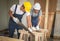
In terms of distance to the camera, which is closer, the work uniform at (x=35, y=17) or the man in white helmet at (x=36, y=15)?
the man in white helmet at (x=36, y=15)

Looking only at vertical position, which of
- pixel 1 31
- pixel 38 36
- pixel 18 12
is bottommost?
pixel 1 31

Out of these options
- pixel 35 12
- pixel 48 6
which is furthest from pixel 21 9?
pixel 48 6

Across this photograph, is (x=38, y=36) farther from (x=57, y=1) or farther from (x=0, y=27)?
(x=0, y=27)

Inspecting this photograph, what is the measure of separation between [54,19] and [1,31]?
1.69 m

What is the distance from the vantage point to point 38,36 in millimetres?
3041

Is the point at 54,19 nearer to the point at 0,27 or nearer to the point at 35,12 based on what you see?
the point at 35,12

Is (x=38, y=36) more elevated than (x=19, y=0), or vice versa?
(x=19, y=0)

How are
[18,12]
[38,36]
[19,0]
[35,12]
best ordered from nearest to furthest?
[38,36]
[18,12]
[35,12]
[19,0]

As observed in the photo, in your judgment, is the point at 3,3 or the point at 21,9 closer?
the point at 21,9

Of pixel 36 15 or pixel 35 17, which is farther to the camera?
pixel 35 17

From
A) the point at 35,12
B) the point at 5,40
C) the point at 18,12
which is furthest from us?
the point at 35,12

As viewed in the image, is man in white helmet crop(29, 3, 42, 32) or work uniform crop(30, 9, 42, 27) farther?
work uniform crop(30, 9, 42, 27)

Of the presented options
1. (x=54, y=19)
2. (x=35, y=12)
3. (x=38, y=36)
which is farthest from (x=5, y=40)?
(x=54, y=19)

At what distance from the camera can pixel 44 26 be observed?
4641mm
